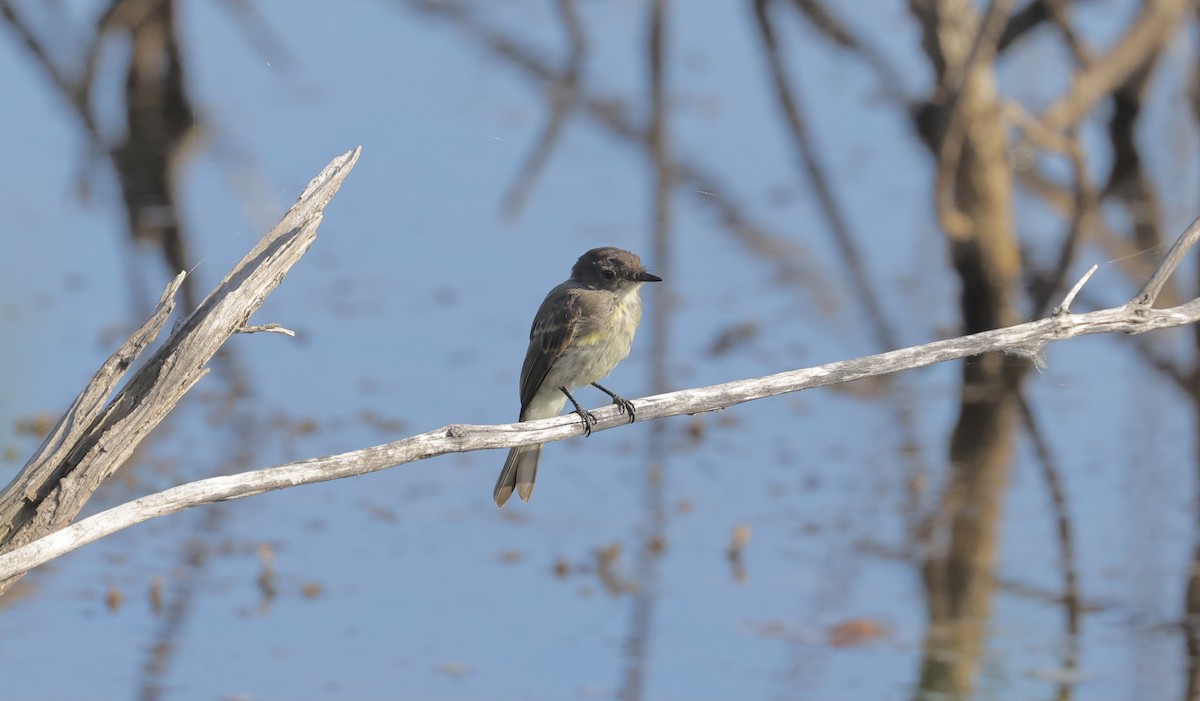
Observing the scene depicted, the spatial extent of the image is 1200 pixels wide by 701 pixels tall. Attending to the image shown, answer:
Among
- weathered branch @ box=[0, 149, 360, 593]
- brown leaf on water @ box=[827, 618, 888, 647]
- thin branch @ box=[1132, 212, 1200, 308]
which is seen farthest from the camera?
brown leaf on water @ box=[827, 618, 888, 647]

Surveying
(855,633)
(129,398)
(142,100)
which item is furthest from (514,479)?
(142,100)

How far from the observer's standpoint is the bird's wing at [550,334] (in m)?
5.27

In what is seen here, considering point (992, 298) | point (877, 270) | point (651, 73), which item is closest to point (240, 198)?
point (651, 73)

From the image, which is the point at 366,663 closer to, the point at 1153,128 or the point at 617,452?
the point at 617,452

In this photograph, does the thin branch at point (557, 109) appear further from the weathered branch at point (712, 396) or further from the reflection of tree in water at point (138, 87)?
the weathered branch at point (712, 396)

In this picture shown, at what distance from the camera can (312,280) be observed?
9930 mm

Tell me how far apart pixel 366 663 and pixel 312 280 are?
419 cm

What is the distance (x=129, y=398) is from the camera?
3.77 m

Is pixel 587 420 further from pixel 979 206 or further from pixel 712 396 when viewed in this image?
pixel 979 206

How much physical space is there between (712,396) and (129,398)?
59.7 inches

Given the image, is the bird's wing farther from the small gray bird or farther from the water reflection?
the water reflection

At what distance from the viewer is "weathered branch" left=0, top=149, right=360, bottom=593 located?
3686 mm

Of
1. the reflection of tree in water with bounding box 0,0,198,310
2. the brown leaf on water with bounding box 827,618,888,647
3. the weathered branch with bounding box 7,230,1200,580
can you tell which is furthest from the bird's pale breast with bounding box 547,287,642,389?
the reflection of tree in water with bounding box 0,0,198,310

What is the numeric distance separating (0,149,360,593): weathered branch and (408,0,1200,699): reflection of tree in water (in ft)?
5.73
